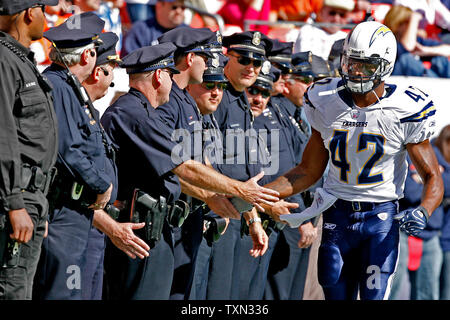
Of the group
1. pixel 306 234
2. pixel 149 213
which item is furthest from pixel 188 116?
pixel 306 234

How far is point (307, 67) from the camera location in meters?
8.87

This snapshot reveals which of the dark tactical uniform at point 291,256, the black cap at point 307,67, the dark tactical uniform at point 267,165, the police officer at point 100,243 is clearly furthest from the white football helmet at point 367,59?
the black cap at point 307,67

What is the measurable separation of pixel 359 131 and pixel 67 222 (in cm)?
196

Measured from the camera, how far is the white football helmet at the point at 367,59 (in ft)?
19.8

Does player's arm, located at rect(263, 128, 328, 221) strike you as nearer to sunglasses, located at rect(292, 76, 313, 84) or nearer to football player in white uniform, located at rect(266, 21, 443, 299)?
football player in white uniform, located at rect(266, 21, 443, 299)

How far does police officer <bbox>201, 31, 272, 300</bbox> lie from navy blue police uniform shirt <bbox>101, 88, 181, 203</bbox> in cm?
113

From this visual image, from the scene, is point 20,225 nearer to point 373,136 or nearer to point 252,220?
point 373,136

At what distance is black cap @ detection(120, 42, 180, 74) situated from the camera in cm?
611

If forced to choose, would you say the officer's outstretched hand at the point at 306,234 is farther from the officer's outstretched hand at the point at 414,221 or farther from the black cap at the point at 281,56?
the officer's outstretched hand at the point at 414,221

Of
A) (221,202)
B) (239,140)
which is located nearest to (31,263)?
(221,202)

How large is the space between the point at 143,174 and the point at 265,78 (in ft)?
7.36

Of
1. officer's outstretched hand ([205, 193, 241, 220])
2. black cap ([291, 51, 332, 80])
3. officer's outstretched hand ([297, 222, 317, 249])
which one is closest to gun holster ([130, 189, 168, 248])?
officer's outstretched hand ([205, 193, 241, 220])

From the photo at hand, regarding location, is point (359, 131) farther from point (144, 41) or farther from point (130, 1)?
point (130, 1)

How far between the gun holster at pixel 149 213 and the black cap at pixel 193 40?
4.17ft
